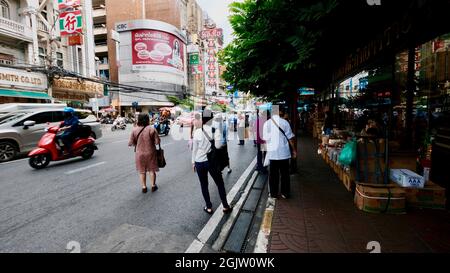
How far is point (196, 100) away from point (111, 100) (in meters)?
16.8

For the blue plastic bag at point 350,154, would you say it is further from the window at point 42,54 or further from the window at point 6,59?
the window at point 42,54

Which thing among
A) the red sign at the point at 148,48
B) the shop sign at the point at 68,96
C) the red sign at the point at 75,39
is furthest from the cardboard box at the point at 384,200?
the red sign at the point at 148,48

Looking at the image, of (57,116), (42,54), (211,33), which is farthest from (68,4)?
(211,33)

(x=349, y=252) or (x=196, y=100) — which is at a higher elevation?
(x=196, y=100)

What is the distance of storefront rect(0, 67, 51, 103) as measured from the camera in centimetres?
1496

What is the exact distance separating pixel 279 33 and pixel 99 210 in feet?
14.1

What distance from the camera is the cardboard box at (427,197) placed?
3.90m

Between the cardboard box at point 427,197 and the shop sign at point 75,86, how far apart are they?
22298 millimetres

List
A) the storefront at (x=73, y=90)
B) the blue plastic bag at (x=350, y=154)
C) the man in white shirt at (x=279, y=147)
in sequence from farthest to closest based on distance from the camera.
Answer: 1. the storefront at (x=73, y=90)
2. the man in white shirt at (x=279, y=147)
3. the blue plastic bag at (x=350, y=154)

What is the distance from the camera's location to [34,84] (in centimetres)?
1706

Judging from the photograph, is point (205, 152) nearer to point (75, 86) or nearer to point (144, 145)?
point (144, 145)

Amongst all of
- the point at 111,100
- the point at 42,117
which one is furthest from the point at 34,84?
the point at 111,100

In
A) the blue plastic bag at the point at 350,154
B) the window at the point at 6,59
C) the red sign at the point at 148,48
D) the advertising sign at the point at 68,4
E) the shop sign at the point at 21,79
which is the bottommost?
the blue plastic bag at the point at 350,154

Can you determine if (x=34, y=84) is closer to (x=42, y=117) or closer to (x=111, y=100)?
(x=42, y=117)
